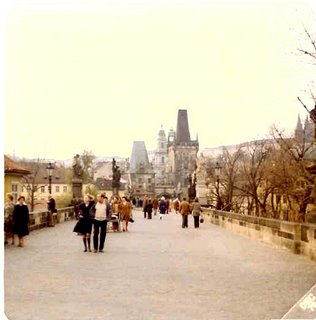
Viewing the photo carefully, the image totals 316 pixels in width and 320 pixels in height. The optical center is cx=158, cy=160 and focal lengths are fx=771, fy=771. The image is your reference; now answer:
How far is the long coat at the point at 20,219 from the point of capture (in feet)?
31.3

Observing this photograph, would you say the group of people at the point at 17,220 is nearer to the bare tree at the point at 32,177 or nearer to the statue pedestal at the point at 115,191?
the bare tree at the point at 32,177

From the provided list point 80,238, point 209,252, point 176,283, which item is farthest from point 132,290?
point 80,238

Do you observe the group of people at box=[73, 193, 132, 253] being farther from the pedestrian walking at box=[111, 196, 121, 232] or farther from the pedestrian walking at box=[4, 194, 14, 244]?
the pedestrian walking at box=[111, 196, 121, 232]

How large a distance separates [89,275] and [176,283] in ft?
3.30

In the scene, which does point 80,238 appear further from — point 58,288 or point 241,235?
point 58,288

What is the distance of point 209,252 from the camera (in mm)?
10367

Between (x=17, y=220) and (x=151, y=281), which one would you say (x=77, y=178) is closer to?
(x=17, y=220)

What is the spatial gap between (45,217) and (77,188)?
4.60ft

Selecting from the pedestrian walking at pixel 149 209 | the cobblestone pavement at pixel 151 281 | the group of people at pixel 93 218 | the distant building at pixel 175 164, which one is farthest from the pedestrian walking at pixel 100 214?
the pedestrian walking at pixel 149 209

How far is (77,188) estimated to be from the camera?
11281 mm

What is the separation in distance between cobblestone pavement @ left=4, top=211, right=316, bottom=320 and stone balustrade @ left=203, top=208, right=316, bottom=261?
16cm

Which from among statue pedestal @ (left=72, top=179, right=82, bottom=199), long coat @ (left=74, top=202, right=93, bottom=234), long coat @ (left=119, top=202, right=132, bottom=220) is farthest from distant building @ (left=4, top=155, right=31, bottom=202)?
long coat @ (left=119, top=202, right=132, bottom=220)

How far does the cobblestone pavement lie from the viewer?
20.6 feet

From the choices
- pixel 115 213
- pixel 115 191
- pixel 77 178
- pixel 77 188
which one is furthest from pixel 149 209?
pixel 77 178
